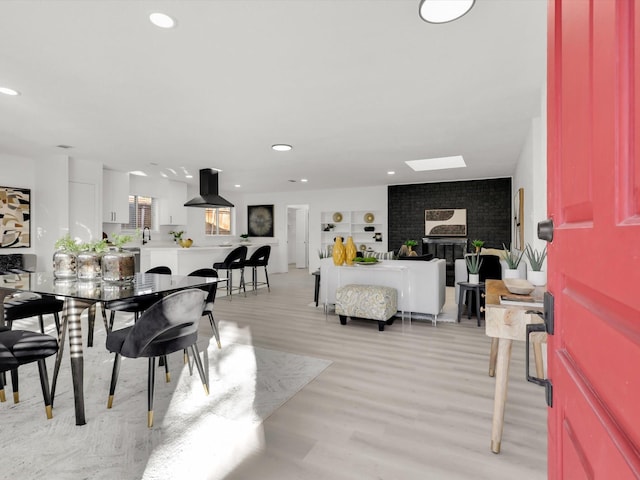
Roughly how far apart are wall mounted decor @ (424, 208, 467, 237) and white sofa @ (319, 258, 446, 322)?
400 centimetres

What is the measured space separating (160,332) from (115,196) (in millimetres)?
5768

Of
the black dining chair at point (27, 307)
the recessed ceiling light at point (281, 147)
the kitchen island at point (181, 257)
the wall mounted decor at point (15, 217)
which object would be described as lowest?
the black dining chair at point (27, 307)

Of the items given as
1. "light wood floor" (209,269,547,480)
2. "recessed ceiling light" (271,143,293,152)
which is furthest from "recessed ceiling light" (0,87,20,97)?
"light wood floor" (209,269,547,480)

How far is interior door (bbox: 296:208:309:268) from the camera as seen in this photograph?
41.6 ft

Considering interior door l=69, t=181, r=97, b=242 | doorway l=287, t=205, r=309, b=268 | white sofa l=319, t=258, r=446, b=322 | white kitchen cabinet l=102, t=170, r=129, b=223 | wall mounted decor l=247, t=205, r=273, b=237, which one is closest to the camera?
white sofa l=319, t=258, r=446, b=322

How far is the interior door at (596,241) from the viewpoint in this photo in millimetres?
428

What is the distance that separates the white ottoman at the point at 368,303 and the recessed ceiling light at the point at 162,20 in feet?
10.5

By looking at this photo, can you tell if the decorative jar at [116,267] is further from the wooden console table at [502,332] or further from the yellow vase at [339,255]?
the yellow vase at [339,255]

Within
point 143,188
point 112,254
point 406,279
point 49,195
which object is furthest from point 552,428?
point 143,188

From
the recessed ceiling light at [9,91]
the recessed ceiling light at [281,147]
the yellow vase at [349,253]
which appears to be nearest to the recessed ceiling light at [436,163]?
the recessed ceiling light at [281,147]

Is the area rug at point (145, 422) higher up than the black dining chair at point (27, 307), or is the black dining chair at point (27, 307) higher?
the black dining chair at point (27, 307)

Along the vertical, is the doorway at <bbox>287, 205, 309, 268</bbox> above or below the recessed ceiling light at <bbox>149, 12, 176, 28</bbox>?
below

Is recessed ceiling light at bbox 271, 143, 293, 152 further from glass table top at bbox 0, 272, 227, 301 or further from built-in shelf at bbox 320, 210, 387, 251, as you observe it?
built-in shelf at bbox 320, 210, 387, 251

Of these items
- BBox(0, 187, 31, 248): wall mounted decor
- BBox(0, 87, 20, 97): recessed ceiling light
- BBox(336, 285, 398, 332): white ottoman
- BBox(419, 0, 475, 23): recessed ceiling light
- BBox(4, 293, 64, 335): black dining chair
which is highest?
BBox(0, 87, 20, 97): recessed ceiling light
